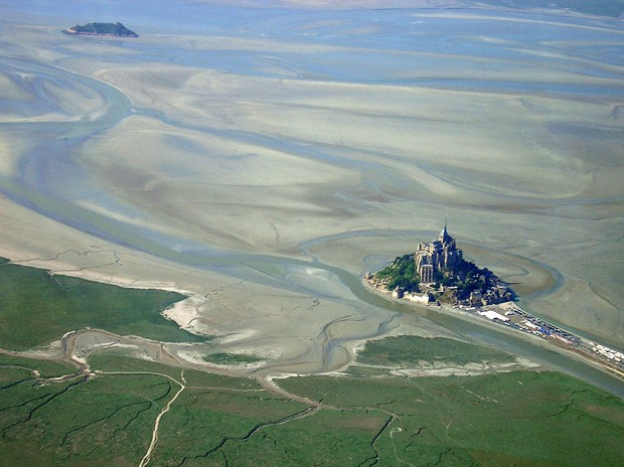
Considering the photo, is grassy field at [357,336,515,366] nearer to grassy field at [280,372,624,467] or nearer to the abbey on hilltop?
grassy field at [280,372,624,467]

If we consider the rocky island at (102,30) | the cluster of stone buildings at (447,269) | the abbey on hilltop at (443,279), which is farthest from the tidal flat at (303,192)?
the rocky island at (102,30)

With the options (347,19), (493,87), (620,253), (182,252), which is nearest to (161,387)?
(182,252)

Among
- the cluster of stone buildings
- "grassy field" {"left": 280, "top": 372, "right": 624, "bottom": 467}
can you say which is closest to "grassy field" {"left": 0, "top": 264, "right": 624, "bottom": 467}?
"grassy field" {"left": 280, "top": 372, "right": 624, "bottom": 467}

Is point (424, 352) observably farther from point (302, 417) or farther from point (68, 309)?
point (68, 309)

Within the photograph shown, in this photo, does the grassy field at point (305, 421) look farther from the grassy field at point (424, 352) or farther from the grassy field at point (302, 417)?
the grassy field at point (424, 352)

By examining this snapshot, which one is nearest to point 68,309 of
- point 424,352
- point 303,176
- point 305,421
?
point 305,421

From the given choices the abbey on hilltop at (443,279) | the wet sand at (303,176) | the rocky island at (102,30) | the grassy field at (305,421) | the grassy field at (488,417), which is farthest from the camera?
the rocky island at (102,30)

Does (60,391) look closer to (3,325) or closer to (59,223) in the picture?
(3,325)
